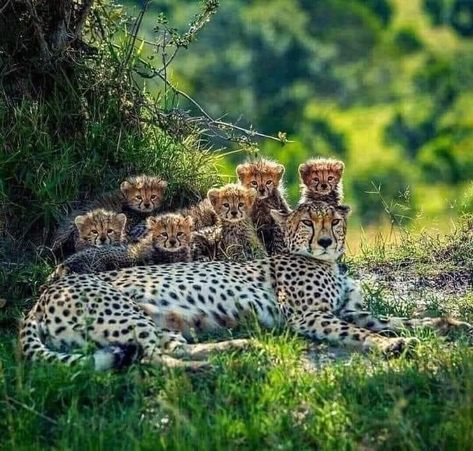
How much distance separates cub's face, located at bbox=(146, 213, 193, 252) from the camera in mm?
5922

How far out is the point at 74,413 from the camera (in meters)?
4.02

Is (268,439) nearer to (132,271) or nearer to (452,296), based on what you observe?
(132,271)

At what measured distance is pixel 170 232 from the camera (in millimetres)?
5934

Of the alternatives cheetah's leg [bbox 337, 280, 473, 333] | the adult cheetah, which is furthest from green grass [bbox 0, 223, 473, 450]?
cheetah's leg [bbox 337, 280, 473, 333]

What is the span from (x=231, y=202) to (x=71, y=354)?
77.7 inches

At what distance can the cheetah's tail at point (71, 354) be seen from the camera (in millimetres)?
4371

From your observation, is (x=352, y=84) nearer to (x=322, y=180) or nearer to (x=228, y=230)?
(x=322, y=180)

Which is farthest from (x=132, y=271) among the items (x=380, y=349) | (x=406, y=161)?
(x=406, y=161)

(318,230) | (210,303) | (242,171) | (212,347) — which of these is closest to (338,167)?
(242,171)

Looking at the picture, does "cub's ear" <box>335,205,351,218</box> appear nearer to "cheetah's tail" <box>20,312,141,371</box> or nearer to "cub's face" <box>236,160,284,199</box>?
"cub's face" <box>236,160,284,199</box>

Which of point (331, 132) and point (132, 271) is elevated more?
point (132, 271)

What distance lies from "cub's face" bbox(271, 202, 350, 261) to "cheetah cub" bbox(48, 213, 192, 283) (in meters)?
0.69

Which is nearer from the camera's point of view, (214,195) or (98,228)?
(98,228)

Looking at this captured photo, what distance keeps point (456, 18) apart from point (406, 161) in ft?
61.1
